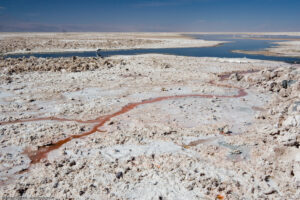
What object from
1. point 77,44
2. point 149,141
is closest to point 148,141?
point 149,141

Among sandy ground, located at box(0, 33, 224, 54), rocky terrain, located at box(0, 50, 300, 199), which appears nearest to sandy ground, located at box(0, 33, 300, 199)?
rocky terrain, located at box(0, 50, 300, 199)

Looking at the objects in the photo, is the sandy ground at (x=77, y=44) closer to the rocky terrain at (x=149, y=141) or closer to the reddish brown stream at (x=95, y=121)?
the rocky terrain at (x=149, y=141)

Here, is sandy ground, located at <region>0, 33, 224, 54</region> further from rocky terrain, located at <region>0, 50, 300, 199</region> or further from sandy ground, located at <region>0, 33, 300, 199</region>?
rocky terrain, located at <region>0, 50, 300, 199</region>

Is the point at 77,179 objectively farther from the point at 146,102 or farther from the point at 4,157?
the point at 146,102

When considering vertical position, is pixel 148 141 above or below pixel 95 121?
below

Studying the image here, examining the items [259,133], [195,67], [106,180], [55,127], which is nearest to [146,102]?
[55,127]

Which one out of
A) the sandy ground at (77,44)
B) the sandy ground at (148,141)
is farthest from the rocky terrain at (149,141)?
the sandy ground at (77,44)

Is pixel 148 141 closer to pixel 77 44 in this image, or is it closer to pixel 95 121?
pixel 95 121

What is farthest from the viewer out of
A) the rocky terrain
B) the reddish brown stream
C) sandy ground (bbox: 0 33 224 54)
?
sandy ground (bbox: 0 33 224 54)
